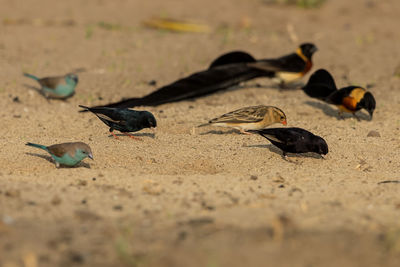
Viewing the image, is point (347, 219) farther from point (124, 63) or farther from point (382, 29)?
point (382, 29)

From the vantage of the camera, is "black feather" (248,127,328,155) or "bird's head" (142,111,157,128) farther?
"bird's head" (142,111,157,128)

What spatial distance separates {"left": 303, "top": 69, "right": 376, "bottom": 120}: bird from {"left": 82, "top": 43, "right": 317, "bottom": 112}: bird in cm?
90

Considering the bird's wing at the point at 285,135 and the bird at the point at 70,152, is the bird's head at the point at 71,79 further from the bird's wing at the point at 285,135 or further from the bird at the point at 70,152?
the bird's wing at the point at 285,135

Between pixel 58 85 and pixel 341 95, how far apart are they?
3814mm

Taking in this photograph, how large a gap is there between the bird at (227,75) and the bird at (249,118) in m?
1.54

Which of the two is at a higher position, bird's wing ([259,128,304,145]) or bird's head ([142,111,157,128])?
bird's wing ([259,128,304,145])

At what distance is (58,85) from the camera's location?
8352 millimetres

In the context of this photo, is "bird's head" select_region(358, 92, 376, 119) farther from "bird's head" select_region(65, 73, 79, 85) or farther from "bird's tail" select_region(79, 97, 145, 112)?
"bird's head" select_region(65, 73, 79, 85)

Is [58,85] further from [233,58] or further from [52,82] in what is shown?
[233,58]

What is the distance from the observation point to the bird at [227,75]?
8336 millimetres

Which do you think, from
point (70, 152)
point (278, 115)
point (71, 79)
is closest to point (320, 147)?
point (278, 115)

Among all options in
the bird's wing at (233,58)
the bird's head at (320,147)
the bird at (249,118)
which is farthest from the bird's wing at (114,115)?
the bird's wing at (233,58)

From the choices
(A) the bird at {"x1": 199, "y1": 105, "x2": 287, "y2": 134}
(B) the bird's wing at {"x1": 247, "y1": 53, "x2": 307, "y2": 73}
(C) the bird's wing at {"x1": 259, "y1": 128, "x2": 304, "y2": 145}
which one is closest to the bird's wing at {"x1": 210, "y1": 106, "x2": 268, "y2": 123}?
(A) the bird at {"x1": 199, "y1": 105, "x2": 287, "y2": 134}

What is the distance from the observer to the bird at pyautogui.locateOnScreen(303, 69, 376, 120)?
7664 mm
